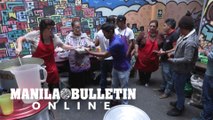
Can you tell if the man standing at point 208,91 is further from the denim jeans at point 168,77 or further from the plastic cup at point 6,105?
the plastic cup at point 6,105

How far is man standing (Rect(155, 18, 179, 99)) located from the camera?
10.5 ft

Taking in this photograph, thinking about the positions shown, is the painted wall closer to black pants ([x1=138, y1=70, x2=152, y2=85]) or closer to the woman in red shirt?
the woman in red shirt

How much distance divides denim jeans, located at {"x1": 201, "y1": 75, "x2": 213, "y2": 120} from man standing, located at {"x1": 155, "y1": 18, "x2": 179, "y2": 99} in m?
0.85

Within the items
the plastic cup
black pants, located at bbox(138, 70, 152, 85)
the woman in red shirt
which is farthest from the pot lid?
black pants, located at bbox(138, 70, 152, 85)

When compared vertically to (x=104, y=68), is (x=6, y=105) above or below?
above

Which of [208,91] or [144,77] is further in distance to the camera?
[144,77]

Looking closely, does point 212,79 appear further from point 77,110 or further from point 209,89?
point 77,110

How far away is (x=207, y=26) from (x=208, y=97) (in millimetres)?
1621

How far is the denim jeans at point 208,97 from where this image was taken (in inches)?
95.0

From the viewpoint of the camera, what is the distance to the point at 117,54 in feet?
8.30

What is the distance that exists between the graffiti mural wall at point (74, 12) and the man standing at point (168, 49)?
1566mm

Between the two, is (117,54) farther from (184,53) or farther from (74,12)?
(74,12)

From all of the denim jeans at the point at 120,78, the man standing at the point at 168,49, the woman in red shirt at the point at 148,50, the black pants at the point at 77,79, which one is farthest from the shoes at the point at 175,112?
the black pants at the point at 77,79

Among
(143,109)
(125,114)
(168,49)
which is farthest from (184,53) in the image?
(125,114)
